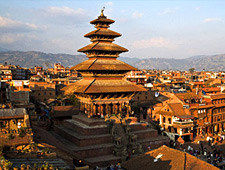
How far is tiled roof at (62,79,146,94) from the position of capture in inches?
1140

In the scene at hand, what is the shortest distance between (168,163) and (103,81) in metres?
15.2

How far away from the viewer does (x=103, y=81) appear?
31.2 metres

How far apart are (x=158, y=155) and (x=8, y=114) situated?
37.3 ft

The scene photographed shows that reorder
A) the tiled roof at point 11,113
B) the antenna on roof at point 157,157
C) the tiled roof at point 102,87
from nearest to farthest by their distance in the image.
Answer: the antenna on roof at point 157,157 < the tiled roof at point 11,113 < the tiled roof at point 102,87

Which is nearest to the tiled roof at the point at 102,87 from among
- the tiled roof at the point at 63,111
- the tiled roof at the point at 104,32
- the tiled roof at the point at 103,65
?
the tiled roof at the point at 103,65

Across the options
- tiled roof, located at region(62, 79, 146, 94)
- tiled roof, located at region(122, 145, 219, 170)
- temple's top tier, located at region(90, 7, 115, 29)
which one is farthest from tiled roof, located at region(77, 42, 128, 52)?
tiled roof, located at region(122, 145, 219, 170)

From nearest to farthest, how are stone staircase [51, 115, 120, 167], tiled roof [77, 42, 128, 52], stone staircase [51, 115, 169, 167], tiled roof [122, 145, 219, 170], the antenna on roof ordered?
tiled roof [122, 145, 219, 170], the antenna on roof, stone staircase [51, 115, 120, 167], stone staircase [51, 115, 169, 167], tiled roof [77, 42, 128, 52]

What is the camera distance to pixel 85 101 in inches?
1233

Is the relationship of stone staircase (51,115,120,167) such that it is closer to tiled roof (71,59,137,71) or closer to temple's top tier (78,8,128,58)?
tiled roof (71,59,137,71)

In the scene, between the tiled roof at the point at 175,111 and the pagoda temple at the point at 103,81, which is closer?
the pagoda temple at the point at 103,81

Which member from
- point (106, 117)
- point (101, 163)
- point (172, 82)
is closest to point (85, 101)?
point (106, 117)

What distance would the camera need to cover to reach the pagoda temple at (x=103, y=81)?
30.0 m

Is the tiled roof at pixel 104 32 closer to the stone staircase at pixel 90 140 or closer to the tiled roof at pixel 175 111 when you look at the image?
the stone staircase at pixel 90 140

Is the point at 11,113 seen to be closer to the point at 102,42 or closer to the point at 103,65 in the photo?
the point at 103,65
